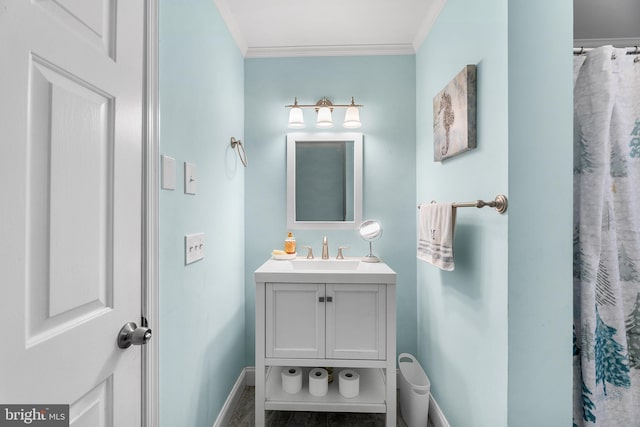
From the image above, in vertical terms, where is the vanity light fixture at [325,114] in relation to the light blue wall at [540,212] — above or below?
above

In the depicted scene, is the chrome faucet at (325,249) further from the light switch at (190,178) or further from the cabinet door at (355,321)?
the light switch at (190,178)

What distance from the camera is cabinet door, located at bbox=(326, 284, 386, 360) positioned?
1.59 meters

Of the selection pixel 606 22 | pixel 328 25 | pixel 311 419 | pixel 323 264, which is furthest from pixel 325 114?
pixel 311 419

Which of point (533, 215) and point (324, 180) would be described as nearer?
point (533, 215)

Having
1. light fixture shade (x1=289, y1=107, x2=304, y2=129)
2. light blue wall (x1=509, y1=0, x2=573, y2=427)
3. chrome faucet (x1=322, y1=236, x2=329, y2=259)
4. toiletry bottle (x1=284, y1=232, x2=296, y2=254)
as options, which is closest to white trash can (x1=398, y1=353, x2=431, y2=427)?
light blue wall (x1=509, y1=0, x2=573, y2=427)

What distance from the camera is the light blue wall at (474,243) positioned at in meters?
1.11

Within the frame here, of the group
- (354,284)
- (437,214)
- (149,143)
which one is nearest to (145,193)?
(149,143)

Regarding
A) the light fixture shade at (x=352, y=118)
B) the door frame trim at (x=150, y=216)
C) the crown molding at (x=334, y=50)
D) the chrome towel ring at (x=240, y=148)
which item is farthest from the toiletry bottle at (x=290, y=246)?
the crown molding at (x=334, y=50)

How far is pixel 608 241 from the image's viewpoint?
3.67ft

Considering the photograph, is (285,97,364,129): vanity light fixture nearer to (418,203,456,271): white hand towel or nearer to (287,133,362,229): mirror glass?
(287,133,362,229): mirror glass

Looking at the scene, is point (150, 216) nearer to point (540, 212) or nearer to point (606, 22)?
point (540, 212)

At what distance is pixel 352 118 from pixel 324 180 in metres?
0.45

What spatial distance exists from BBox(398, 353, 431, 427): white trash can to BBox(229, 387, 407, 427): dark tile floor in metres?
0.09

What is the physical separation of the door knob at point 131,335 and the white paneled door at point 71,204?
2 centimetres
